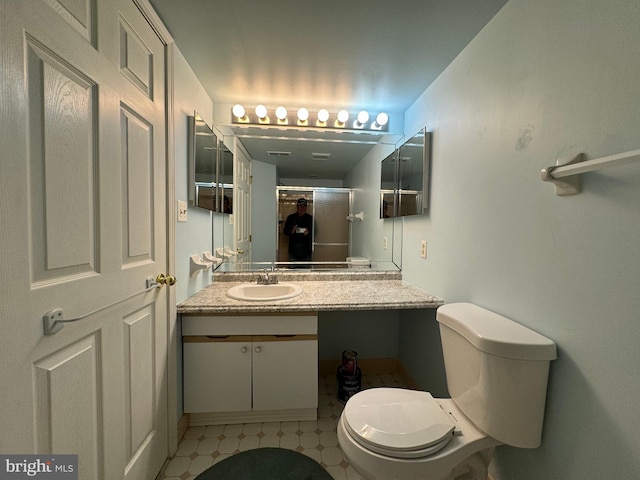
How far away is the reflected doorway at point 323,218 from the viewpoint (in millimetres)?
2004

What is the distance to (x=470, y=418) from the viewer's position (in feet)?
3.15

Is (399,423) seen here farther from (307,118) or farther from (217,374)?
(307,118)

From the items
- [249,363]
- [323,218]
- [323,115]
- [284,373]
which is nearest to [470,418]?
[284,373]

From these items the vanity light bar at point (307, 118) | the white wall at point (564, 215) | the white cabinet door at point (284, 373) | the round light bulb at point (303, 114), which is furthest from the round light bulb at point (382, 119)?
the white cabinet door at point (284, 373)

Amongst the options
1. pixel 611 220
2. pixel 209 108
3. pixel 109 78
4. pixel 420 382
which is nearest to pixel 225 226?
pixel 209 108

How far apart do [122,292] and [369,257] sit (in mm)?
1652

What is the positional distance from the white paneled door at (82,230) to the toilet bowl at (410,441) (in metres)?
0.84

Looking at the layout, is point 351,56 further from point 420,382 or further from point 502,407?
point 420,382

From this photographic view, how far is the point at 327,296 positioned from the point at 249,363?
1.94 feet

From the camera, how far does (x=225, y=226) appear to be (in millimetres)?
1896

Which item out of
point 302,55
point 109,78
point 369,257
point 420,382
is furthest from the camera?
point 369,257

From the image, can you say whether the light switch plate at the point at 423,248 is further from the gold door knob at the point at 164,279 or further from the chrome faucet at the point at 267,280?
the gold door knob at the point at 164,279

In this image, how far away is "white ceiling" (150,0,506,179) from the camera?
1092mm

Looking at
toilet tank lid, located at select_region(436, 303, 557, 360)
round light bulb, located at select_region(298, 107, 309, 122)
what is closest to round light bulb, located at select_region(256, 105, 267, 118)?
round light bulb, located at select_region(298, 107, 309, 122)
